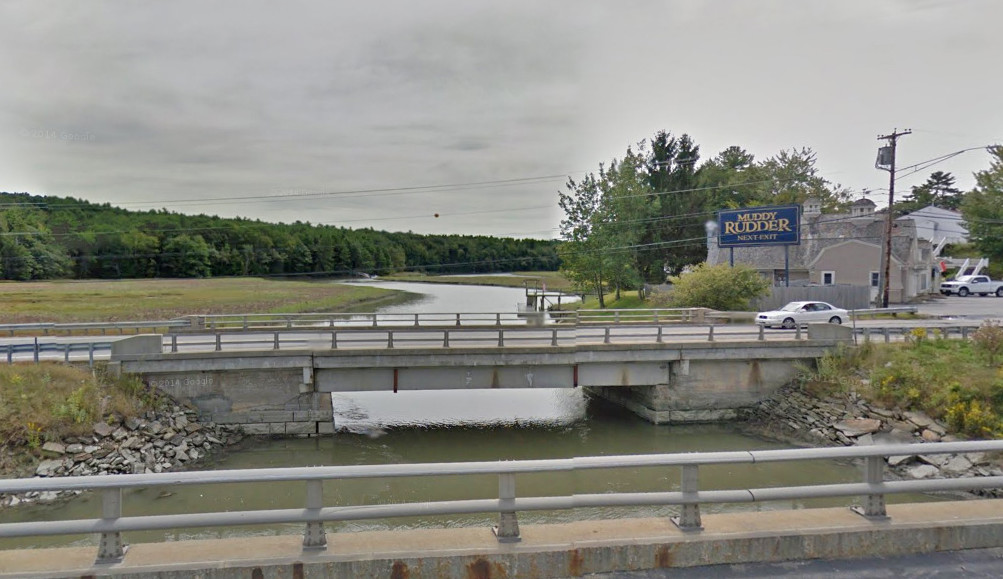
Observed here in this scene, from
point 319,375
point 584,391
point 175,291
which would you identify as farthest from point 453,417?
point 175,291

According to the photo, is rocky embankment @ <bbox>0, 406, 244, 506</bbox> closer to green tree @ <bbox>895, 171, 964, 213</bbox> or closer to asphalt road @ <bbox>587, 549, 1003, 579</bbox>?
asphalt road @ <bbox>587, 549, 1003, 579</bbox>

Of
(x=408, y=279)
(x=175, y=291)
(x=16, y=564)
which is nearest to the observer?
(x=16, y=564)

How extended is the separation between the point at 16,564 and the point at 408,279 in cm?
14155

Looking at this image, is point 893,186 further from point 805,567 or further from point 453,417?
point 805,567

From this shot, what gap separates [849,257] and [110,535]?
48706 millimetres

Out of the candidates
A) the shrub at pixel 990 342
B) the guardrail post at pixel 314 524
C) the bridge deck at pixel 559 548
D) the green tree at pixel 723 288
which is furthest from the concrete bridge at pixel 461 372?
the guardrail post at pixel 314 524

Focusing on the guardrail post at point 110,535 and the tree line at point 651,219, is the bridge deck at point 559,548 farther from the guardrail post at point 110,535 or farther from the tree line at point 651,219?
the tree line at point 651,219

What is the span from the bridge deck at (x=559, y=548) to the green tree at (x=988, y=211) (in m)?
64.4

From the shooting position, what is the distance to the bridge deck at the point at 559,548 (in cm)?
430

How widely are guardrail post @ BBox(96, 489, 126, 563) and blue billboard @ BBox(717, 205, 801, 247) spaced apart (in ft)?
138

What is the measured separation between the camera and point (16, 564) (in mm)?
4242

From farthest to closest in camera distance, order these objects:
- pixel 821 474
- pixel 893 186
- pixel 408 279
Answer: pixel 408 279 < pixel 893 186 < pixel 821 474

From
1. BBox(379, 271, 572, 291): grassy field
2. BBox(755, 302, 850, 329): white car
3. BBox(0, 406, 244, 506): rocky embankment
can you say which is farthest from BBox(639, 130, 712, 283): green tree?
BBox(379, 271, 572, 291): grassy field

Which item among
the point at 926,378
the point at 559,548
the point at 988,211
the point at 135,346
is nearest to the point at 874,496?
the point at 559,548
